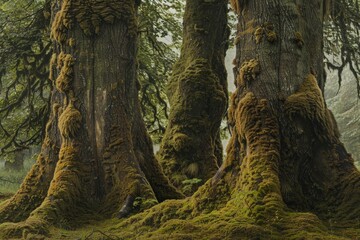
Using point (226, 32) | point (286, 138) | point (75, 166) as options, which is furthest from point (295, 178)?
point (226, 32)

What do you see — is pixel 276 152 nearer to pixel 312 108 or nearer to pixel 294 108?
pixel 294 108

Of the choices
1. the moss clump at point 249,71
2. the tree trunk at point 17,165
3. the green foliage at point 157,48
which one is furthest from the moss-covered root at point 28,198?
the tree trunk at point 17,165

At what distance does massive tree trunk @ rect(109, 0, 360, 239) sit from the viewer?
4562 mm

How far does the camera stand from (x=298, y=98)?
5008 mm

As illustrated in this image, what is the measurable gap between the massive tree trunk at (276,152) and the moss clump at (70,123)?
1837mm

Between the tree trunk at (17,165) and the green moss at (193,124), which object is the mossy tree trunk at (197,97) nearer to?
the green moss at (193,124)

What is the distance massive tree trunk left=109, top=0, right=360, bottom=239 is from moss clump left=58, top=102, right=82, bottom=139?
184 centimetres

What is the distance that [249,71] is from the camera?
17.3ft

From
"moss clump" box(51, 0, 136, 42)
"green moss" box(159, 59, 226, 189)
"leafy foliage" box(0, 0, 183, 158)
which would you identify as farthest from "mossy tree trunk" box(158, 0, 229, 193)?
"moss clump" box(51, 0, 136, 42)

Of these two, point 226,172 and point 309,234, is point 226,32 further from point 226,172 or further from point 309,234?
point 309,234

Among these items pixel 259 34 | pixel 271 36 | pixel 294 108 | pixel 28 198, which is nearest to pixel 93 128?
pixel 28 198

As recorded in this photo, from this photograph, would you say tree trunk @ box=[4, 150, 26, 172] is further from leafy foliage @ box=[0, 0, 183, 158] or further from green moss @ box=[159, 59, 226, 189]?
green moss @ box=[159, 59, 226, 189]

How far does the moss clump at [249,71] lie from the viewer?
5258 mm

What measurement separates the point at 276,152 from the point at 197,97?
17.1 ft
